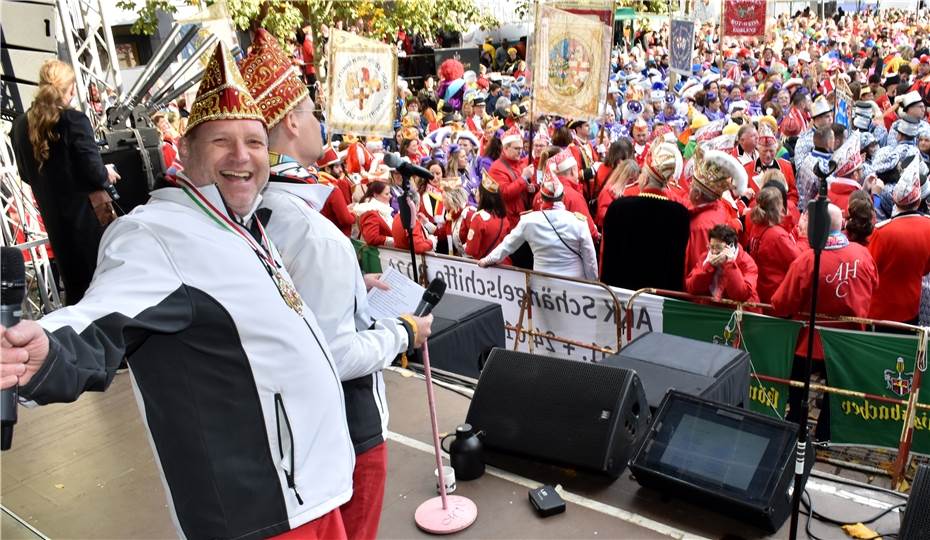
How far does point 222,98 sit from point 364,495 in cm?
153

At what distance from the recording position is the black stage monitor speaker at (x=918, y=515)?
297cm

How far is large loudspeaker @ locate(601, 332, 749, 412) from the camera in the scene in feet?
14.4

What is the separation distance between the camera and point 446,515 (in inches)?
153

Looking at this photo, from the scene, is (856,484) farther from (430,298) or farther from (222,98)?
(222,98)

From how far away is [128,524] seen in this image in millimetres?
3998

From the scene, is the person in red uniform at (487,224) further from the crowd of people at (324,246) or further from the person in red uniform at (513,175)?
the person in red uniform at (513,175)

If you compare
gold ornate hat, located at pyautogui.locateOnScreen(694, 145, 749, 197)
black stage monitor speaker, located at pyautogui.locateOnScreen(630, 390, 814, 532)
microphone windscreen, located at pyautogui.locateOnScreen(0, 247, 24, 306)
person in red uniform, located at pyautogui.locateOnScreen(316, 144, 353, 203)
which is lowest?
black stage monitor speaker, located at pyautogui.locateOnScreen(630, 390, 814, 532)

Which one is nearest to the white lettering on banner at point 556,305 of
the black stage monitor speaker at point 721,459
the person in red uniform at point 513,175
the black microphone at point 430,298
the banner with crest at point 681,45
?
the person in red uniform at point 513,175

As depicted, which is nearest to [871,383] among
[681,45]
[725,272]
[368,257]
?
[725,272]

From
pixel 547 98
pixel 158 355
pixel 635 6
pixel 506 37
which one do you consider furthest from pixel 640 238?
pixel 635 6

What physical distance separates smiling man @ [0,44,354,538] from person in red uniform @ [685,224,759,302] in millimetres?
3946

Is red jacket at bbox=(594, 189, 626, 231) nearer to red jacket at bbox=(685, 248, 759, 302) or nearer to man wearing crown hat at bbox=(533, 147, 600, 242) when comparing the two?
man wearing crown hat at bbox=(533, 147, 600, 242)

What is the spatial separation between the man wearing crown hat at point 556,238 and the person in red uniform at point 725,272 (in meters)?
1.02

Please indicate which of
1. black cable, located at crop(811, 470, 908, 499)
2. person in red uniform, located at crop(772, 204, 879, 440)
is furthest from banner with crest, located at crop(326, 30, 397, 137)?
black cable, located at crop(811, 470, 908, 499)
